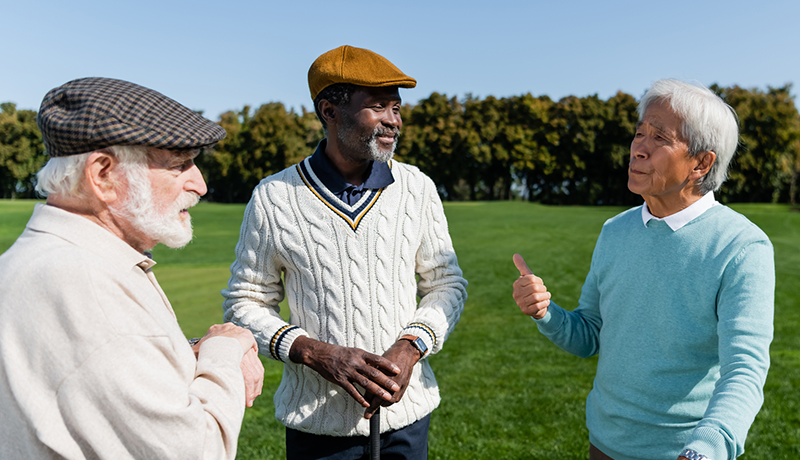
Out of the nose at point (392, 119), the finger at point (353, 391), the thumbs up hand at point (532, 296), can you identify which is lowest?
the finger at point (353, 391)

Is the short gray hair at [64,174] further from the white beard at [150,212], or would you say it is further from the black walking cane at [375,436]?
the black walking cane at [375,436]

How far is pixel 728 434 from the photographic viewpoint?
5.50 feet

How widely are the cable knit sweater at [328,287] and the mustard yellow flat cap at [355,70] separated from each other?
0.46 meters

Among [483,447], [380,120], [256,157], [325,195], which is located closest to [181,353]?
[325,195]

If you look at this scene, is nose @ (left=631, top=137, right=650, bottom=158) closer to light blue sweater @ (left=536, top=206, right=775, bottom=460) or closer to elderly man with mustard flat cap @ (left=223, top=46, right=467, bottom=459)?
light blue sweater @ (left=536, top=206, right=775, bottom=460)

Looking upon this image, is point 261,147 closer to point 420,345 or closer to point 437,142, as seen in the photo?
point 437,142

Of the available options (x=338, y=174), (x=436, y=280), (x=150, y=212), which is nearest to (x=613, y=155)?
(x=436, y=280)

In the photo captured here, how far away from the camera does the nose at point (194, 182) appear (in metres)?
1.79

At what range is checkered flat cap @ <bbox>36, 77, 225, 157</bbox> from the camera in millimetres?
1516

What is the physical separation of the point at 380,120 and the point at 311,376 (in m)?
1.23

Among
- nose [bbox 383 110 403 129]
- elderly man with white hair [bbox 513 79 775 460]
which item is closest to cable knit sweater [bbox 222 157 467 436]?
nose [bbox 383 110 403 129]

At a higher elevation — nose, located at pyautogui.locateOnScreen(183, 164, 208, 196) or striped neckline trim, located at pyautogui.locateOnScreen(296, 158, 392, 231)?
nose, located at pyautogui.locateOnScreen(183, 164, 208, 196)

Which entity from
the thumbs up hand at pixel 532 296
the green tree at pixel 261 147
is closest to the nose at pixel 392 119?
the thumbs up hand at pixel 532 296

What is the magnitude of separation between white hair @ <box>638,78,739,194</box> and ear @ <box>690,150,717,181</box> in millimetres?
13
